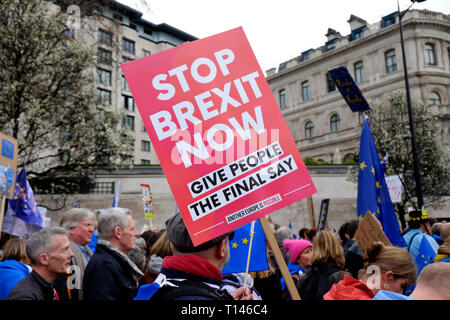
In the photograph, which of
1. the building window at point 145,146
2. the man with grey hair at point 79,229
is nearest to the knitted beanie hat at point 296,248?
the man with grey hair at point 79,229

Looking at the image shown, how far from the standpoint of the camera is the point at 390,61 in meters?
42.3

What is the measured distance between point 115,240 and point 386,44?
44.1 metres

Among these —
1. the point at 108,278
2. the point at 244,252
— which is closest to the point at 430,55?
the point at 244,252

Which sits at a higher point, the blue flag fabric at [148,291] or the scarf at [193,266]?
the scarf at [193,266]

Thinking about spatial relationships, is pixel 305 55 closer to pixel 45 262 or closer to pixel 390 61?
pixel 390 61

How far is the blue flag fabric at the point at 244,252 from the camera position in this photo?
380 cm

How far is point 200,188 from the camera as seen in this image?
2459mm

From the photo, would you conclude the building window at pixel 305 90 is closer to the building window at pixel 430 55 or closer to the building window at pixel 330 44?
the building window at pixel 330 44

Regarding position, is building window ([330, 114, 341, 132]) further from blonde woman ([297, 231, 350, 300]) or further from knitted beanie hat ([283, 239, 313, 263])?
blonde woman ([297, 231, 350, 300])

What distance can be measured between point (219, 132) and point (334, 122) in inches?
1780

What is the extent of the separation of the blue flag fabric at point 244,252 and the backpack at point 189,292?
1.83 m

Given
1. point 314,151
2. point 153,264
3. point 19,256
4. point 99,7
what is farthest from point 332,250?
point 314,151

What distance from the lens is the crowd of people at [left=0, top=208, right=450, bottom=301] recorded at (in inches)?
79.0
